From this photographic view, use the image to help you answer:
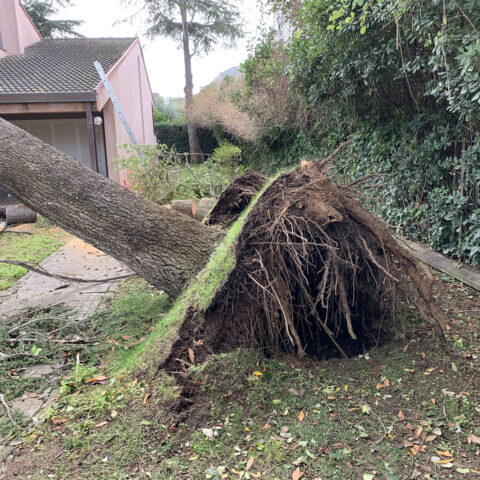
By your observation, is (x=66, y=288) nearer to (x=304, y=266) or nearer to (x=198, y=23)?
(x=304, y=266)

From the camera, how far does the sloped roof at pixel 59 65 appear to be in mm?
11250

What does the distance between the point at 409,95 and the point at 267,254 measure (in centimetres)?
387

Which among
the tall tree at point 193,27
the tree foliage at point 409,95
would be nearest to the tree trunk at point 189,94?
the tall tree at point 193,27

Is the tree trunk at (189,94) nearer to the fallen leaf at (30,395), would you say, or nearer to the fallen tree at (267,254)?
the fallen tree at (267,254)

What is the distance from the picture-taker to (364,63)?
537cm

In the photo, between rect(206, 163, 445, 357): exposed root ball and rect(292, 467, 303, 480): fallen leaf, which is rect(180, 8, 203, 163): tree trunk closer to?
rect(206, 163, 445, 357): exposed root ball

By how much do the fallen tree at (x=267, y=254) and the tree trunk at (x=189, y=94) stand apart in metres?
20.0

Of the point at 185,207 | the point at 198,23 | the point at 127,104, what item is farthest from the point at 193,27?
the point at 185,207

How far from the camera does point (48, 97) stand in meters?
10.8

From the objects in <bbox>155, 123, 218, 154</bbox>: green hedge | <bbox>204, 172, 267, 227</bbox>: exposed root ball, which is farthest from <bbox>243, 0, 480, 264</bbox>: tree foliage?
<bbox>155, 123, 218, 154</bbox>: green hedge

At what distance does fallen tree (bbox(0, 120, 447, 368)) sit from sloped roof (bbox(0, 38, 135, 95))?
797cm

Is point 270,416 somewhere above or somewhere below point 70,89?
below

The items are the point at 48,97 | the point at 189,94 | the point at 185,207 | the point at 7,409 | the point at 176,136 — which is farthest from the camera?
the point at 176,136

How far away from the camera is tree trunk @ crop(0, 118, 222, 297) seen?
410 centimetres
